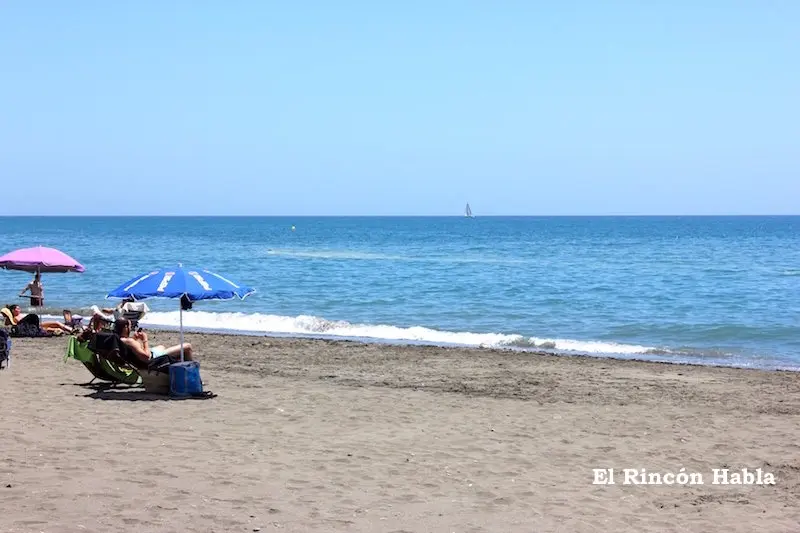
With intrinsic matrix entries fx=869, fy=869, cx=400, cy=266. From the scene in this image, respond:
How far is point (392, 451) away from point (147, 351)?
4479mm

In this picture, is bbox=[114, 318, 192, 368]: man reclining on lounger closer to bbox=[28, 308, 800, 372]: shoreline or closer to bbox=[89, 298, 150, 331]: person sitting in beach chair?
bbox=[89, 298, 150, 331]: person sitting in beach chair

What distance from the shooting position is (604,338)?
66.5 ft

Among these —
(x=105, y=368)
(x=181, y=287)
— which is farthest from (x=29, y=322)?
(x=181, y=287)

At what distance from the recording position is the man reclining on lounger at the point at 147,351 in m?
10.9

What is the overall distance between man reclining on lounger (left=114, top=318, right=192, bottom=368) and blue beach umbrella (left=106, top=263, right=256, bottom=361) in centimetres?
55

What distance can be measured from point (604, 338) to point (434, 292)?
→ 11.2 metres

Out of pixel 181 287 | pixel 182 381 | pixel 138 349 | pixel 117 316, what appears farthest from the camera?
pixel 117 316

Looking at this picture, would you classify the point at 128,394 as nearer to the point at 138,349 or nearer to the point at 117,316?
the point at 138,349

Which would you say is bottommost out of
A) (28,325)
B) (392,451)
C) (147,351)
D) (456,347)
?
(456,347)

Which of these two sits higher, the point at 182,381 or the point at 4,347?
the point at 4,347

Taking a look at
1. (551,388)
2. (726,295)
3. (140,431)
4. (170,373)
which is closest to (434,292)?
(726,295)

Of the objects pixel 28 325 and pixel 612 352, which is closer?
pixel 28 325

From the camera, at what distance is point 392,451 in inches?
318

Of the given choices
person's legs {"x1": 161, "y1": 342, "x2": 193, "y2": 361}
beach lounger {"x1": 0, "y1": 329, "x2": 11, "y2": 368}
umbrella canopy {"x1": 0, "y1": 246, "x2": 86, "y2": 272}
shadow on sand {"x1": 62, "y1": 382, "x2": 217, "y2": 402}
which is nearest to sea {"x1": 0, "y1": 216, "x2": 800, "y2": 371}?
umbrella canopy {"x1": 0, "y1": 246, "x2": 86, "y2": 272}
